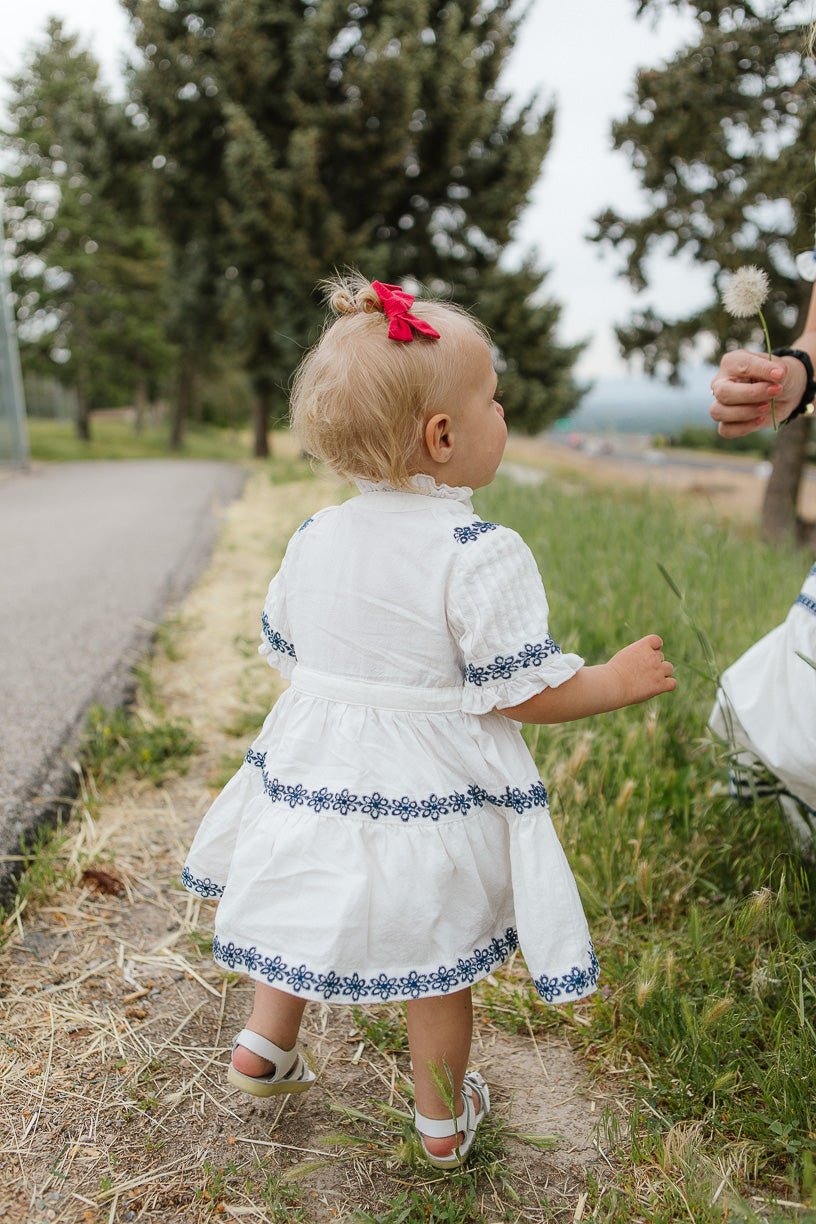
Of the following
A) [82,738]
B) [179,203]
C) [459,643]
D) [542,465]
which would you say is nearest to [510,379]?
[542,465]

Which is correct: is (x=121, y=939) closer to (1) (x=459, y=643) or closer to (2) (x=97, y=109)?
(1) (x=459, y=643)

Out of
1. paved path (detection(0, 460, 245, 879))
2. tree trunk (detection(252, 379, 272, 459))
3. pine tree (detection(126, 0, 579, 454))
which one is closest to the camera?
paved path (detection(0, 460, 245, 879))

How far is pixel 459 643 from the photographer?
61.2 inches

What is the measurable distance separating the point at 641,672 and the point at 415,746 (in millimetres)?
384

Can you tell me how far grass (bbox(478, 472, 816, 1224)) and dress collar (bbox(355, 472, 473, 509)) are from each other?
805mm

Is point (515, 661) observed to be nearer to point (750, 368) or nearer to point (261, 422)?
point (750, 368)

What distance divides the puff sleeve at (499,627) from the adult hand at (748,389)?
611mm

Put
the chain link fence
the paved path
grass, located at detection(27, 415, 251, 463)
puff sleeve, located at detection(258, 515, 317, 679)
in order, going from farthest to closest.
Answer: grass, located at detection(27, 415, 251, 463) < the chain link fence < the paved path < puff sleeve, located at detection(258, 515, 317, 679)

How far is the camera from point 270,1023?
163cm

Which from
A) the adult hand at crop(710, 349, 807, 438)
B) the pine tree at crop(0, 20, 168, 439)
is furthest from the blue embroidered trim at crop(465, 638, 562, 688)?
the pine tree at crop(0, 20, 168, 439)

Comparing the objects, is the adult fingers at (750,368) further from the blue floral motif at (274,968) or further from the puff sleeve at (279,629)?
the blue floral motif at (274,968)

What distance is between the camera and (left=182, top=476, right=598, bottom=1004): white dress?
1512 mm

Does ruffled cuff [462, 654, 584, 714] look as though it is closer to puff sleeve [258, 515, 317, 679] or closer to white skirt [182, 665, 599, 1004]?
white skirt [182, 665, 599, 1004]

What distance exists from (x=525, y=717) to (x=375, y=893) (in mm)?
362
